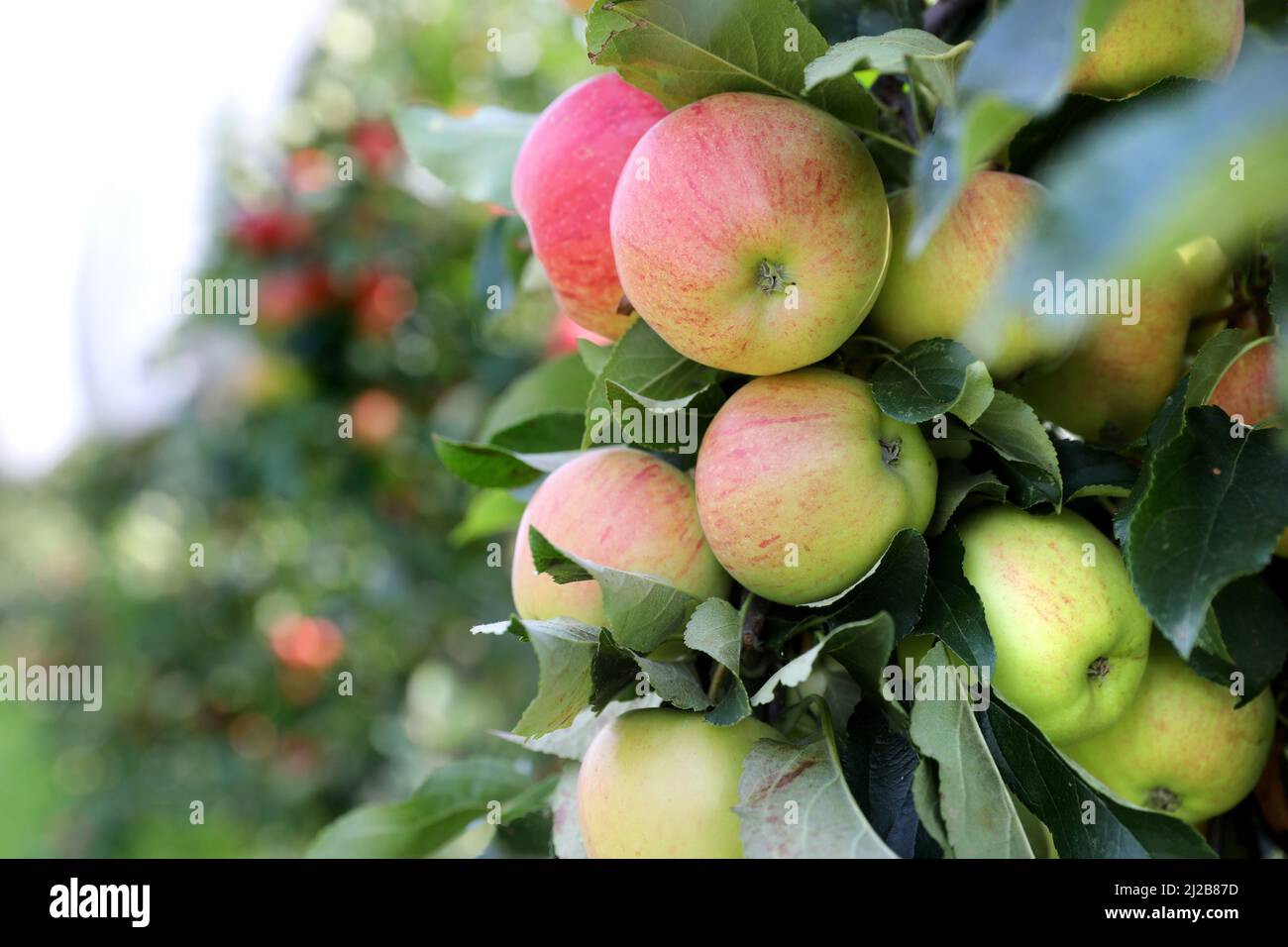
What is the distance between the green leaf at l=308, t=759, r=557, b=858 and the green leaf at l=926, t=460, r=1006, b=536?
1.16ft

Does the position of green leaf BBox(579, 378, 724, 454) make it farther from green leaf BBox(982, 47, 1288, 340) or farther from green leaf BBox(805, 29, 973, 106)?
green leaf BBox(982, 47, 1288, 340)

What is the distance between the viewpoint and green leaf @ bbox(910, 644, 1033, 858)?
18.7 inches

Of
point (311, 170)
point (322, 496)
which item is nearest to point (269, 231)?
point (311, 170)

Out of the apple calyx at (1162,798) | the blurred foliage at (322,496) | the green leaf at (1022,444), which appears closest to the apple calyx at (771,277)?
the green leaf at (1022,444)

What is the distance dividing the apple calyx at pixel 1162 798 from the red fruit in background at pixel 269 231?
5.40 feet

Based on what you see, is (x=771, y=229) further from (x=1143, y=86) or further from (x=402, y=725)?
(x=402, y=725)

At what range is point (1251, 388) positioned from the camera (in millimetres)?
549

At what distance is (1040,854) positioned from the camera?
1.74 feet

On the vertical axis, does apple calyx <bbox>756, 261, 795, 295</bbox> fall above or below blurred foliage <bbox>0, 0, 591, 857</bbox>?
above

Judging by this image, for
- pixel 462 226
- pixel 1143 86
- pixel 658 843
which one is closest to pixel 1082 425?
pixel 1143 86

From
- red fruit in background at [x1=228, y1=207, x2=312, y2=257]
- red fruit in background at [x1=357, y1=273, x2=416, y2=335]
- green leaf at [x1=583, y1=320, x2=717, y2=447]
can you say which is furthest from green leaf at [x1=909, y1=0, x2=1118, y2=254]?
red fruit in background at [x1=228, y1=207, x2=312, y2=257]

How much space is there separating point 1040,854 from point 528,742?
0.28m

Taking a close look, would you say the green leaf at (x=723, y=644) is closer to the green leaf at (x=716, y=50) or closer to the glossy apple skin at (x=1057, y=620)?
the glossy apple skin at (x=1057, y=620)
